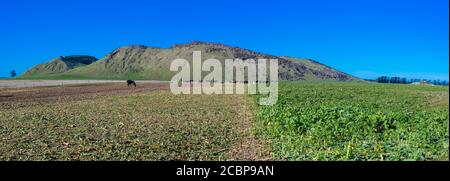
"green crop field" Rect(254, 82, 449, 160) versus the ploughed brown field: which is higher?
"green crop field" Rect(254, 82, 449, 160)

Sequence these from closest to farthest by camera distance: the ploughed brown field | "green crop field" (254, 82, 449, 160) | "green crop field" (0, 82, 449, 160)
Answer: "green crop field" (254, 82, 449, 160) < "green crop field" (0, 82, 449, 160) < the ploughed brown field

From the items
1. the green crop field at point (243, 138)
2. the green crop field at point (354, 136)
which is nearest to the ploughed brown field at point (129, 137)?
the green crop field at point (243, 138)

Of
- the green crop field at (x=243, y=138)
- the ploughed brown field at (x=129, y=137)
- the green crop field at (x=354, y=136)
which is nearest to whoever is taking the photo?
the green crop field at (x=354, y=136)

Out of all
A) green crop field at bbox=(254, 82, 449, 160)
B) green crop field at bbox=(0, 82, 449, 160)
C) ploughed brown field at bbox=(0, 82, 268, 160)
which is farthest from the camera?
ploughed brown field at bbox=(0, 82, 268, 160)

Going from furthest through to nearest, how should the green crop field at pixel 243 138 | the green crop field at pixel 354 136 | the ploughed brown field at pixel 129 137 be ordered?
the ploughed brown field at pixel 129 137 → the green crop field at pixel 243 138 → the green crop field at pixel 354 136

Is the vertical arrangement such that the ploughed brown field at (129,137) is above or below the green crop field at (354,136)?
below

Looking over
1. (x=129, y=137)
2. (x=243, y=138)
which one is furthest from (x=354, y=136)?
(x=129, y=137)

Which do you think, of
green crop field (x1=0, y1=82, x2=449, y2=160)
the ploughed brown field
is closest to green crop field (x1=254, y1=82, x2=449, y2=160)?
green crop field (x1=0, y1=82, x2=449, y2=160)

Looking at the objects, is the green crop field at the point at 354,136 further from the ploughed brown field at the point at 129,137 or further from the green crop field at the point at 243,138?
the ploughed brown field at the point at 129,137

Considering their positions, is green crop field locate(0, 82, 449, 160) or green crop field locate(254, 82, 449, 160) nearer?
green crop field locate(254, 82, 449, 160)

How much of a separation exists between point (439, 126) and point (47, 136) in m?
12.7

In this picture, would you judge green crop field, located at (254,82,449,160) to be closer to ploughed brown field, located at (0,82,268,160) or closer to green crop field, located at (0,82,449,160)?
green crop field, located at (0,82,449,160)
